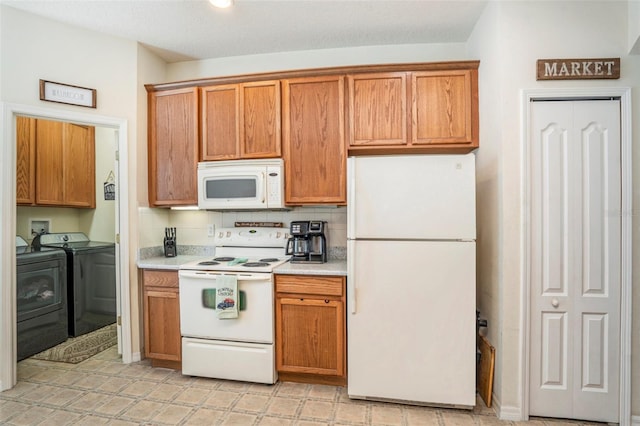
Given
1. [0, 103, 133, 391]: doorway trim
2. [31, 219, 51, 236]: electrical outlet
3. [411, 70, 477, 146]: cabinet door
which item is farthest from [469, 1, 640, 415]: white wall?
[31, 219, 51, 236]: electrical outlet

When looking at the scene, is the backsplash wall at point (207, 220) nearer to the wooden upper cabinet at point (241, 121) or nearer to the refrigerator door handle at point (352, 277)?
the wooden upper cabinet at point (241, 121)

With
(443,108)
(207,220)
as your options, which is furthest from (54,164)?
(443,108)

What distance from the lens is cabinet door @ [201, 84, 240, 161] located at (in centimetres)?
271

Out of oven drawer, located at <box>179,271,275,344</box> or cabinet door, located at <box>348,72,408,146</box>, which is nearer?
oven drawer, located at <box>179,271,275,344</box>

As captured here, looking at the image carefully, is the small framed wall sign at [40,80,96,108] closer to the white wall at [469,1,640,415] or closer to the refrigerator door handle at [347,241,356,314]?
the refrigerator door handle at [347,241,356,314]

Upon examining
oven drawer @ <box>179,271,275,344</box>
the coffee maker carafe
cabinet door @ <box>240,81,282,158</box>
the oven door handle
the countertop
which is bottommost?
oven drawer @ <box>179,271,275,344</box>

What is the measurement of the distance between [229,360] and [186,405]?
0.38m

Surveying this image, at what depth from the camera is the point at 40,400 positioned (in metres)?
2.19

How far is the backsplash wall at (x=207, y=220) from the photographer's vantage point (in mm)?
2883

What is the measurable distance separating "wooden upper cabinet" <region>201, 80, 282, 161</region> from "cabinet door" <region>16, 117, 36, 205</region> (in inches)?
77.7

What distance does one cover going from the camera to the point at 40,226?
3572 millimetres

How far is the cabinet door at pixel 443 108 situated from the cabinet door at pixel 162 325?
2372 millimetres

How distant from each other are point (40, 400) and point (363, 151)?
118 inches

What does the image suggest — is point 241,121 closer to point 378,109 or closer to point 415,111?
point 378,109
